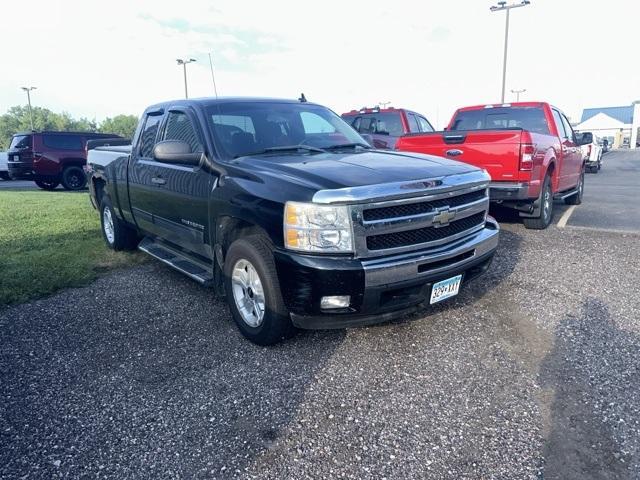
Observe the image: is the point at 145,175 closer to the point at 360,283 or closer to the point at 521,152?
the point at 360,283

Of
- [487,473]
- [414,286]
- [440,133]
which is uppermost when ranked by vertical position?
[440,133]

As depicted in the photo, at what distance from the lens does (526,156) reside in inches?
253

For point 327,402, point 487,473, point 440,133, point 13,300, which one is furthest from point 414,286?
point 440,133

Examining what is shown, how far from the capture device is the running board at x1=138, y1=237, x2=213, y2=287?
4.34 meters

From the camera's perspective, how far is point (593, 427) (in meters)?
2.65

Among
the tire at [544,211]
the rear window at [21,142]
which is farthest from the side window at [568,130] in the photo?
the rear window at [21,142]

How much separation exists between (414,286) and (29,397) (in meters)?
2.61

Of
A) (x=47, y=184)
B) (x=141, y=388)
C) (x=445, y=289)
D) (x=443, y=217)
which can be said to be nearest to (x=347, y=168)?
(x=443, y=217)

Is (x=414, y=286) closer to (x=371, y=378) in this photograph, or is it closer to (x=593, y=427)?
(x=371, y=378)

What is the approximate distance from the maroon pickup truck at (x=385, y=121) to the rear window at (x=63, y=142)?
32.5 ft

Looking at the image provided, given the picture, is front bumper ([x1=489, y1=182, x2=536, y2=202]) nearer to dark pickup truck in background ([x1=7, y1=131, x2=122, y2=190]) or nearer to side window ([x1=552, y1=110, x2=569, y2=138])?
side window ([x1=552, y1=110, x2=569, y2=138])

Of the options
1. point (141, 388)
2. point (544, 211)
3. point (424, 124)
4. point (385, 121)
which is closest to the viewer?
point (141, 388)

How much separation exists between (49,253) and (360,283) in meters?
5.16

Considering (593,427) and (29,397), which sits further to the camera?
(29,397)
